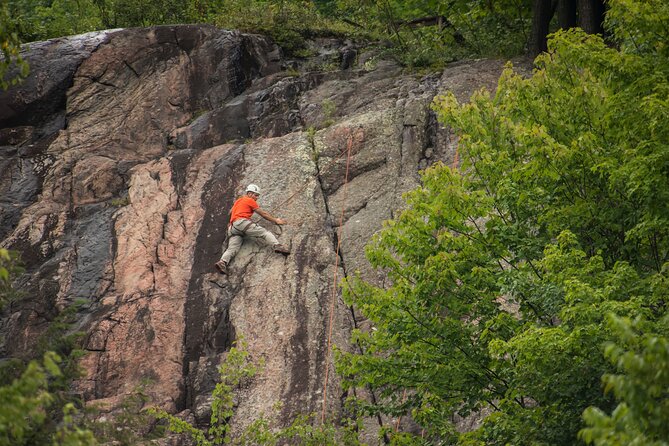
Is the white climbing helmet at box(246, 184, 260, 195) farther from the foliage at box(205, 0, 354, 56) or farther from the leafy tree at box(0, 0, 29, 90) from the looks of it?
the leafy tree at box(0, 0, 29, 90)

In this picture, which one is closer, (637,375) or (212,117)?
(637,375)

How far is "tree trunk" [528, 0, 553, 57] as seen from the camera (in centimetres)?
2119

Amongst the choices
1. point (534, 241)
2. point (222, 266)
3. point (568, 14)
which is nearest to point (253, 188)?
point (222, 266)

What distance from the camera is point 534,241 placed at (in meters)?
12.2

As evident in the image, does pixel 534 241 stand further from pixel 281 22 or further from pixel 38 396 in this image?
pixel 281 22

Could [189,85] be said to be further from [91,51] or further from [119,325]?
[119,325]

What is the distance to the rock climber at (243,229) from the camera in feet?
57.2

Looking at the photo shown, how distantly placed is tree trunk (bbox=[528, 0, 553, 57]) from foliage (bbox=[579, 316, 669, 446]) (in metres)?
15.5

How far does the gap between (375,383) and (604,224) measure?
3733 mm

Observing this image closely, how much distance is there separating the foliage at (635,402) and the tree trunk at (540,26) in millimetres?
15450

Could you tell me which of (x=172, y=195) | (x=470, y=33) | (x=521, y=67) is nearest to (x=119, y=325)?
(x=172, y=195)

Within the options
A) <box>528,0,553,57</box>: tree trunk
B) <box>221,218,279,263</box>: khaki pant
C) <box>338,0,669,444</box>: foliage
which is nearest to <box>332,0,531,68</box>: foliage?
<box>528,0,553,57</box>: tree trunk

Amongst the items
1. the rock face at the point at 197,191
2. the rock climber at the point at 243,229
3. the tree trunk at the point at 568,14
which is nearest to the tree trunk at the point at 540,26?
the tree trunk at the point at 568,14

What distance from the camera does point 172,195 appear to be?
19.1 m
